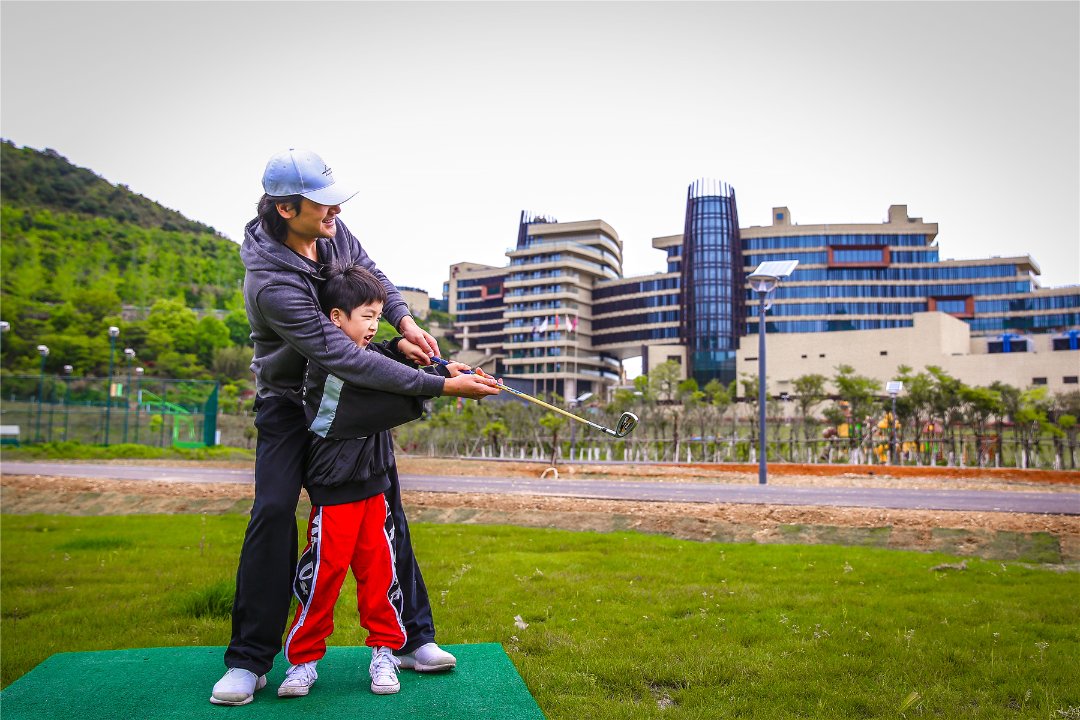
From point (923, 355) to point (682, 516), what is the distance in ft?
223

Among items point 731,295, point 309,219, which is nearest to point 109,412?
point 309,219

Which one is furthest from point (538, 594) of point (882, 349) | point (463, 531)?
point (882, 349)

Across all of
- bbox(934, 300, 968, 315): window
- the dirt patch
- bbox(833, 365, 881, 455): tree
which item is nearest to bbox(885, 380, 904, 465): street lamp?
bbox(833, 365, 881, 455): tree

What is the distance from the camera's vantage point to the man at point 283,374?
295 centimetres

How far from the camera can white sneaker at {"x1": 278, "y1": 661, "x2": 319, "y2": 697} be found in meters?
2.90

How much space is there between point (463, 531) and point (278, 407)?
6444mm

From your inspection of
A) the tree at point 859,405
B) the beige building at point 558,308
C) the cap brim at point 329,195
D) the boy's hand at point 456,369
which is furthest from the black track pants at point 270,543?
the beige building at point 558,308

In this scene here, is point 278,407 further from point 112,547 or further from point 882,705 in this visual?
point 112,547

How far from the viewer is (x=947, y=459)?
31.5 metres

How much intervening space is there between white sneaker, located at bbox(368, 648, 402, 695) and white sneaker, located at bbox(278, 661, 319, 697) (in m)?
0.23

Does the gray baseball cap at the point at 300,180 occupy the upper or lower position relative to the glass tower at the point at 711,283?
lower

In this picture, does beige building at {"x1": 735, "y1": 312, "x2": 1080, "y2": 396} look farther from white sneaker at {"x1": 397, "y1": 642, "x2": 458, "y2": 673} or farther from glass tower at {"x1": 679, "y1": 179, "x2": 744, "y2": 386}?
white sneaker at {"x1": 397, "y1": 642, "x2": 458, "y2": 673}

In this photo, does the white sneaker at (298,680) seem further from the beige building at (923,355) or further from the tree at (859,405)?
the beige building at (923,355)

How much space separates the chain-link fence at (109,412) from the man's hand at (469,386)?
3615 cm
